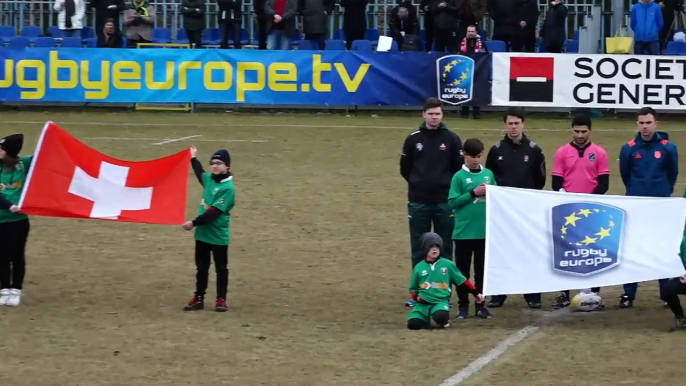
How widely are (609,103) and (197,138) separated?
9.06m

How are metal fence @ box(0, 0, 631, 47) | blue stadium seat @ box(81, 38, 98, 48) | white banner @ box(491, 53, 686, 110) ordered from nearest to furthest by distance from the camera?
white banner @ box(491, 53, 686, 110) < blue stadium seat @ box(81, 38, 98, 48) < metal fence @ box(0, 0, 631, 47)

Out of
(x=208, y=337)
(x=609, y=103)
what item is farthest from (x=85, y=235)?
(x=609, y=103)

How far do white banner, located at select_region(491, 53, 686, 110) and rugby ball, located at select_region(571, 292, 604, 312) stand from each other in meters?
15.2

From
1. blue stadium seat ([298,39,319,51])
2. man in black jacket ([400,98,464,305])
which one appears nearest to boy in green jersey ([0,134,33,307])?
man in black jacket ([400,98,464,305])

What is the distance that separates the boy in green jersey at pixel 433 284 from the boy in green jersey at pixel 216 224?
75.7 inches

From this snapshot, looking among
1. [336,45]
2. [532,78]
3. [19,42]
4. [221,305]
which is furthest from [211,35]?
[221,305]

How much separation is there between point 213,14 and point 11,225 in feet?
66.9

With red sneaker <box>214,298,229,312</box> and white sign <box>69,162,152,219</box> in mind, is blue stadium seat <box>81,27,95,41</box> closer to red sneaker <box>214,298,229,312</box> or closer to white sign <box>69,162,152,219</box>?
white sign <box>69,162,152,219</box>

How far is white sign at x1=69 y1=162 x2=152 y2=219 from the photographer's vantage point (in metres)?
12.5

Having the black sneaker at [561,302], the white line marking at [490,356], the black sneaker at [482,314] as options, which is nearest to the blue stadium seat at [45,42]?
the black sneaker at [561,302]

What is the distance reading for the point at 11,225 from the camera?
12234mm

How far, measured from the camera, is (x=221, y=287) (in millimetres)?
12164

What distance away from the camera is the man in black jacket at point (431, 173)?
12.3 metres

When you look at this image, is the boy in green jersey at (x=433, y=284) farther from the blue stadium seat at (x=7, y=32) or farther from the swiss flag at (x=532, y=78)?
the blue stadium seat at (x=7, y=32)
